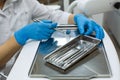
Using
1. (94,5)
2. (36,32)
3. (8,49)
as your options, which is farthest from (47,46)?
(94,5)

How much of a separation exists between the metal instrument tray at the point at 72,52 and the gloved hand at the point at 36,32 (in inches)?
5.1

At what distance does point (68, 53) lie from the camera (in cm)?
74

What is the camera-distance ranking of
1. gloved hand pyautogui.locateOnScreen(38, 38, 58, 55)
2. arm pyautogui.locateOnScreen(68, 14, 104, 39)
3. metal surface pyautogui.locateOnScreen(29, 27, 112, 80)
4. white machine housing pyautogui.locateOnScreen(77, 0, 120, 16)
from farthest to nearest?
white machine housing pyautogui.locateOnScreen(77, 0, 120, 16) < arm pyautogui.locateOnScreen(68, 14, 104, 39) < gloved hand pyautogui.locateOnScreen(38, 38, 58, 55) < metal surface pyautogui.locateOnScreen(29, 27, 112, 80)

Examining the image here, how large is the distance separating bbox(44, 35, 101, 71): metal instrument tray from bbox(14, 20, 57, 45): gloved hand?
0.43ft

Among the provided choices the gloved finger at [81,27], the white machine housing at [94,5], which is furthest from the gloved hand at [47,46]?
the white machine housing at [94,5]

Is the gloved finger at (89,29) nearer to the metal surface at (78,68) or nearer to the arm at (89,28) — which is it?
the arm at (89,28)

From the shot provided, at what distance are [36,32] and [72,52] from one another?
0.75ft

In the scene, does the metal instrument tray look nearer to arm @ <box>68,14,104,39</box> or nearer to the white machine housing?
arm @ <box>68,14,104,39</box>

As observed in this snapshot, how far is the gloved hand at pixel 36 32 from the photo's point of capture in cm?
89

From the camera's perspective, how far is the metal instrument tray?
68 cm

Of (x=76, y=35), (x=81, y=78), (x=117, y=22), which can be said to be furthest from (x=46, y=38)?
(x=117, y=22)

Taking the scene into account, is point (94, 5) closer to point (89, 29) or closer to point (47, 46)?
point (89, 29)

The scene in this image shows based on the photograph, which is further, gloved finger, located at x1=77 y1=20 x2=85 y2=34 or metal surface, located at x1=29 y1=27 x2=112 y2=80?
gloved finger, located at x1=77 y1=20 x2=85 y2=34

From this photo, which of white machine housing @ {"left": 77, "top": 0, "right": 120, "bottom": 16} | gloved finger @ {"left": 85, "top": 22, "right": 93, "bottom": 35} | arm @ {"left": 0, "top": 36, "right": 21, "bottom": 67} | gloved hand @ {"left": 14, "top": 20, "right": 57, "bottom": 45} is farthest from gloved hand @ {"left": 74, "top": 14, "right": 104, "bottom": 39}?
white machine housing @ {"left": 77, "top": 0, "right": 120, "bottom": 16}
